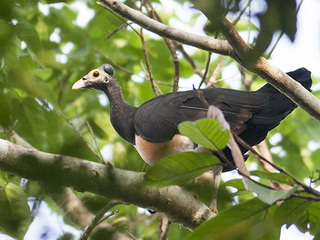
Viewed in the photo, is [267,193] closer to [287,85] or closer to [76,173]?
[76,173]

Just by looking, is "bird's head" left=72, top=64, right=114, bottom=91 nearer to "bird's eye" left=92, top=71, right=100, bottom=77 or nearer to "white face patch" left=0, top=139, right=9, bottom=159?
"bird's eye" left=92, top=71, right=100, bottom=77

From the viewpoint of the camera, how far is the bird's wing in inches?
116

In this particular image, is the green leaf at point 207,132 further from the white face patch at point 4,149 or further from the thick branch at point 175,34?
the thick branch at point 175,34

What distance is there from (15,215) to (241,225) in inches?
23.1

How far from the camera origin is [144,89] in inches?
189

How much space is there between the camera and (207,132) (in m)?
1.27

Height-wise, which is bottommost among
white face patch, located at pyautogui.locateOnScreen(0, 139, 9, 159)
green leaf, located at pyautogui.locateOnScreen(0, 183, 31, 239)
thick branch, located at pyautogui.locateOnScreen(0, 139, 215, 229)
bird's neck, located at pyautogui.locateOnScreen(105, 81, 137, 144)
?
green leaf, located at pyautogui.locateOnScreen(0, 183, 31, 239)

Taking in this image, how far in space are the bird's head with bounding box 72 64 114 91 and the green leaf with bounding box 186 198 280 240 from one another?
231 cm

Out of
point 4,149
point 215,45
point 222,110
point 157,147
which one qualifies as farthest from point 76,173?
point 222,110

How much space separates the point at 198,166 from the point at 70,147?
65 cm

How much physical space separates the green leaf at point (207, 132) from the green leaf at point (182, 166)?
1.4 inches

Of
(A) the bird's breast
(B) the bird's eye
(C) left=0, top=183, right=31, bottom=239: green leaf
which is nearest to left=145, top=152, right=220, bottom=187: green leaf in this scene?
(C) left=0, top=183, right=31, bottom=239: green leaf

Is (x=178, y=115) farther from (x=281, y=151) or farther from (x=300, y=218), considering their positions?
(x=281, y=151)

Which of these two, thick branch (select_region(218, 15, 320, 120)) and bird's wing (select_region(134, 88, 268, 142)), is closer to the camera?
thick branch (select_region(218, 15, 320, 120))
